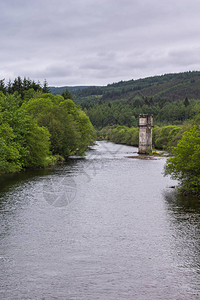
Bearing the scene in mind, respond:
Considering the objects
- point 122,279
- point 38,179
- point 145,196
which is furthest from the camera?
point 38,179

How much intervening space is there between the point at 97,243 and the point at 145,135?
88.0m

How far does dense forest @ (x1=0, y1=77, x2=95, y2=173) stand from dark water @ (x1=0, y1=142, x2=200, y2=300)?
10.4 meters

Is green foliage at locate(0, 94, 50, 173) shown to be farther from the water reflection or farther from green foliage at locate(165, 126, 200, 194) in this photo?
the water reflection

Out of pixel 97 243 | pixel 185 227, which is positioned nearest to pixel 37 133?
pixel 185 227

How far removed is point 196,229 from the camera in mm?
28000

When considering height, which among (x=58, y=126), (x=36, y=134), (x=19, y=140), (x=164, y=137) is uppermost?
(x=58, y=126)

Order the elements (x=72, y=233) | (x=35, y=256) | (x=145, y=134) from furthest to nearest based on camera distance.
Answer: (x=145, y=134) → (x=72, y=233) → (x=35, y=256)

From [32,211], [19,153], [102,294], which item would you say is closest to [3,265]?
[102,294]

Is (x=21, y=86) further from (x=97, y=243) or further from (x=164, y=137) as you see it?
(x=97, y=243)

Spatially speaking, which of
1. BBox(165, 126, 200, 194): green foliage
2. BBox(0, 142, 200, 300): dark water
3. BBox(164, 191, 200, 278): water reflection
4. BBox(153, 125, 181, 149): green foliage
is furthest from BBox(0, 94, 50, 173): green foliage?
BBox(153, 125, 181, 149): green foliage

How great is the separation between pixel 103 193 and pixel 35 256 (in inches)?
799

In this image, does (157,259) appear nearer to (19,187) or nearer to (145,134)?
(19,187)

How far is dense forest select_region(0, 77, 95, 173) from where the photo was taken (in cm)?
5328

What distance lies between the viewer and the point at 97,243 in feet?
81.6
